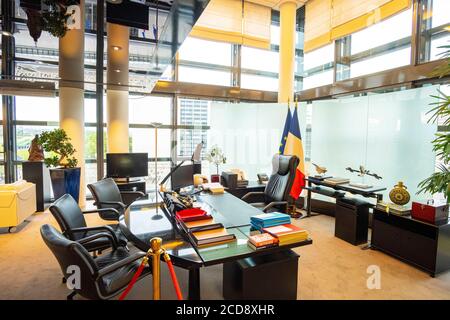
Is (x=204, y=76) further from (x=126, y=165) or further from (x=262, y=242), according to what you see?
(x=262, y=242)

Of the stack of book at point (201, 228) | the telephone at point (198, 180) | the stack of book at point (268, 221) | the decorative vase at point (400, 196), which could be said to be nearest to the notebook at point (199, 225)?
the stack of book at point (201, 228)

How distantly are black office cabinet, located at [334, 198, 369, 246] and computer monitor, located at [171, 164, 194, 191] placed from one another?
2.23 m

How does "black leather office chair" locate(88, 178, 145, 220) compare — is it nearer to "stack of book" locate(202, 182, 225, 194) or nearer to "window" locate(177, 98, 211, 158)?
"stack of book" locate(202, 182, 225, 194)

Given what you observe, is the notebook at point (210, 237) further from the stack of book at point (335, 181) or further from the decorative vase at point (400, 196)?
the stack of book at point (335, 181)

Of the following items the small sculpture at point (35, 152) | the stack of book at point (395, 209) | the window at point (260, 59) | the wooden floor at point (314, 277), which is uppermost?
the window at point (260, 59)

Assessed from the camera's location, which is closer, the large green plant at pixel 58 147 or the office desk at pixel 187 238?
the office desk at pixel 187 238

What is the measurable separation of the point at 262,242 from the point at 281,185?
1.68 m

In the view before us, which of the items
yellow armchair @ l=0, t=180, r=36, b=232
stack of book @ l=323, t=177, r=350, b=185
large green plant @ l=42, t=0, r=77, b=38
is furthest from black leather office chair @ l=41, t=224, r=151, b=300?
stack of book @ l=323, t=177, r=350, b=185

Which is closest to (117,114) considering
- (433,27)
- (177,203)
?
(177,203)

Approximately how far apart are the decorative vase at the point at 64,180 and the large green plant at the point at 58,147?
0.13 metres

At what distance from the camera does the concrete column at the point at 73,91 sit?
4.20 metres

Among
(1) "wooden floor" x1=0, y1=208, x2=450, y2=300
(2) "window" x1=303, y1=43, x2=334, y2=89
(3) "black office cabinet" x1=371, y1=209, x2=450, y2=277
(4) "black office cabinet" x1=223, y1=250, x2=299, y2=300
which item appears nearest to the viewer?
(4) "black office cabinet" x1=223, y1=250, x2=299, y2=300

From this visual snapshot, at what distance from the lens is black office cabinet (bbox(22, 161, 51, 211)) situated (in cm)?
448
